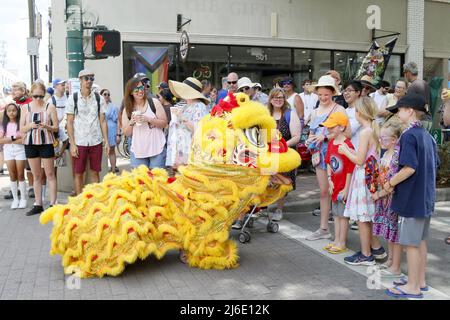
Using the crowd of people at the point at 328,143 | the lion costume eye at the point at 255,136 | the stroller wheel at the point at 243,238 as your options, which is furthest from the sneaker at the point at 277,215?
the lion costume eye at the point at 255,136

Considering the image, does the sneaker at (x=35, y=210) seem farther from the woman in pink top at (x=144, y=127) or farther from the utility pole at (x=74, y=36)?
the utility pole at (x=74, y=36)

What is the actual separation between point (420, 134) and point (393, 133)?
486 mm

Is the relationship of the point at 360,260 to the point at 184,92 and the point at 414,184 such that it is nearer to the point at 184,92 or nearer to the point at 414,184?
the point at 414,184

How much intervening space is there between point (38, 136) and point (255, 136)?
4.06m

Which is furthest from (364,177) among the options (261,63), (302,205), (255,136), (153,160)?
(261,63)

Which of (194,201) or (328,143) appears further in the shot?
(328,143)

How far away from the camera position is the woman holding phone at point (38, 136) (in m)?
7.13

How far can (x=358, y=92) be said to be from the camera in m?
5.57

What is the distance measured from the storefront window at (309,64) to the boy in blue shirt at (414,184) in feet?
40.0

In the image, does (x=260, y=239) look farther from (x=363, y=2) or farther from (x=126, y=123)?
(x=363, y=2)

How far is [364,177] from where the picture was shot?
4.83m

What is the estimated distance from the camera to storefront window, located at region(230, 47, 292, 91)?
1502cm

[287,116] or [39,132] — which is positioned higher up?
[287,116]
